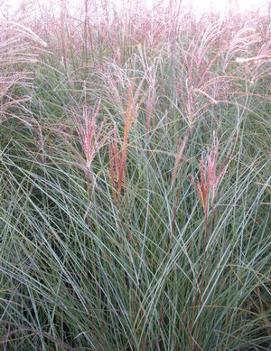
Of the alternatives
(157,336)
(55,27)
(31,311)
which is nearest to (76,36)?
(55,27)

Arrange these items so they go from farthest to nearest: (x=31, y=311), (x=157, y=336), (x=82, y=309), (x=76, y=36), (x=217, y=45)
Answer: (x=76, y=36) < (x=217, y=45) < (x=31, y=311) < (x=82, y=309) < (x=157, y=336)

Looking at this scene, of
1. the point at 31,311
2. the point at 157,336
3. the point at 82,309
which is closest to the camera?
the point at 157,336

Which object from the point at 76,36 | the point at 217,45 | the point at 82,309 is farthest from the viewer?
the point at 76,36

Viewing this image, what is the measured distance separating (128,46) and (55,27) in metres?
0.52

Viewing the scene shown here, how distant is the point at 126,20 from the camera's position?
3236 millimetres

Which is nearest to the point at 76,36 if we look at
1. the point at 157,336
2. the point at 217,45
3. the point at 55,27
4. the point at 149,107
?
the point at 55,27

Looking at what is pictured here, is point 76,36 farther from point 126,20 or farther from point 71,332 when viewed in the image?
point 71,332

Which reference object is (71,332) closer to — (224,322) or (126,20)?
(224,322)

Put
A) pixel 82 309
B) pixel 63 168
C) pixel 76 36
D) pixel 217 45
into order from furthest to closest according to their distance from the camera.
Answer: pixel 76 36 → pixel 217 45 → pixel 63 168 → pixel 82 309

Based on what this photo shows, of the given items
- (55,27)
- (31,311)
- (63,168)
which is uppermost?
(55,27)

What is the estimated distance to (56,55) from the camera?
3107mm

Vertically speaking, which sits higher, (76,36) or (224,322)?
(76,36)

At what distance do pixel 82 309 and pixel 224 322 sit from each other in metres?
0.44

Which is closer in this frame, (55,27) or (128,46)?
(128,46)
